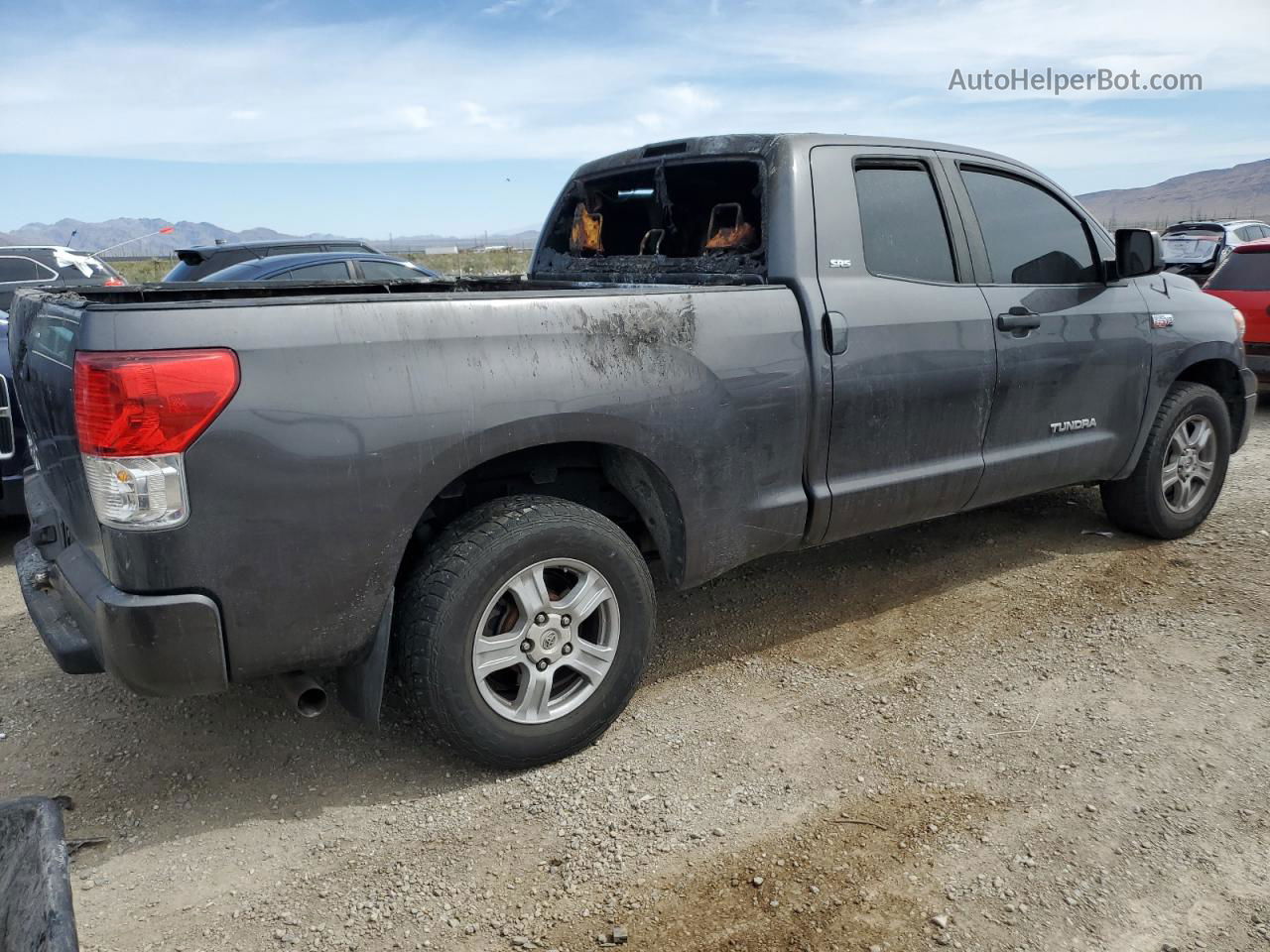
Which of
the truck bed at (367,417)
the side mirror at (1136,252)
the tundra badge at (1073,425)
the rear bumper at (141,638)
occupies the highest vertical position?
the side mirror at (1136,252)

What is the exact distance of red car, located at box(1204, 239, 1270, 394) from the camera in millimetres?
9133

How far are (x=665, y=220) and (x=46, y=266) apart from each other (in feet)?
38.4

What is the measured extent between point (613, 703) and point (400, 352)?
53.1 inches

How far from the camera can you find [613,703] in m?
3.25

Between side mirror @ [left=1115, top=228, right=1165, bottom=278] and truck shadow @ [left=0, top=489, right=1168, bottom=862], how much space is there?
4.82 feet

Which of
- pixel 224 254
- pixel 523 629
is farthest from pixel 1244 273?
pixel 224 254

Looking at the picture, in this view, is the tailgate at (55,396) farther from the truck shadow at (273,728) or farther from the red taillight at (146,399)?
the truck shadow at (273,728)

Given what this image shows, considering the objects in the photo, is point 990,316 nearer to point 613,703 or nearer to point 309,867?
point 613,703

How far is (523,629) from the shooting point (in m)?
3.04

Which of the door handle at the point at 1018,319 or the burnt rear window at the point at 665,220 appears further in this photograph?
the door handle at the point at 1018,319

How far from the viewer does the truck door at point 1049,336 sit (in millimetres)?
4215

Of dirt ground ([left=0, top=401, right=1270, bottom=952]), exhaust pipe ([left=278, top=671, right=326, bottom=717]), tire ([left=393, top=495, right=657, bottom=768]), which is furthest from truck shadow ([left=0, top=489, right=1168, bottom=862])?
exhaust pipe ([left=278, top=671, right=326, bottom=717])

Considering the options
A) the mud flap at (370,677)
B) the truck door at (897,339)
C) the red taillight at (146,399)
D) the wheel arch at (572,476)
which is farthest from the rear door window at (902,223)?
the red taillight at (146,399)

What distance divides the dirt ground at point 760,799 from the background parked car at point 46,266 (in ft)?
33.7
